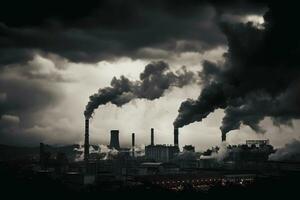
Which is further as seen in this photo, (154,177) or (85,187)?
(154,177)

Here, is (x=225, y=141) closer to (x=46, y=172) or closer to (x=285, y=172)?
(x=285, y=172)

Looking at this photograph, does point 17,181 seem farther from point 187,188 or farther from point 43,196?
point 187,188

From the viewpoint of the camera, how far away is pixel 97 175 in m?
129

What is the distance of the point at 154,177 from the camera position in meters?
133

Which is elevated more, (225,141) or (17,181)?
(225,141)

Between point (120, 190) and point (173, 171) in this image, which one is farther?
point (173, 171)

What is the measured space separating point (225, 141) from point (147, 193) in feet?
297

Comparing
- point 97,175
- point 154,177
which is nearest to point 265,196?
point 154,177

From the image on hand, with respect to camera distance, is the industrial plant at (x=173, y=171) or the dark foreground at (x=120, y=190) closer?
the dark foreground at (x=120, y=190)

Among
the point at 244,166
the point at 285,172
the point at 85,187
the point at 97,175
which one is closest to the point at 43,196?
the point at 85,187

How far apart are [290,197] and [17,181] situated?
64.8 metres

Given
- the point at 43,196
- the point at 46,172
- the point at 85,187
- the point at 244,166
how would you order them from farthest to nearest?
the point at 244,166, the point at 46,172, the point at 85,187, the point at 43,196

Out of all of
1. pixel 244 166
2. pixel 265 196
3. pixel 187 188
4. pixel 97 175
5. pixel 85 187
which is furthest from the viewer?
pixel 244 166

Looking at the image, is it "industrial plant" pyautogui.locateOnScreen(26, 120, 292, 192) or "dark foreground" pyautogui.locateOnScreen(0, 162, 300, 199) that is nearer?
"dark foreground" pyautogui.locateOnScreen(0, 162, 300, 199)
